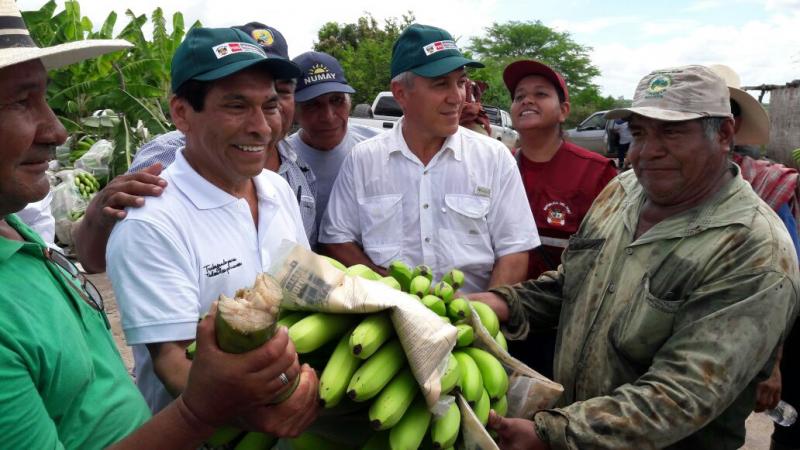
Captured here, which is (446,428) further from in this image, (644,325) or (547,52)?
(547,52)

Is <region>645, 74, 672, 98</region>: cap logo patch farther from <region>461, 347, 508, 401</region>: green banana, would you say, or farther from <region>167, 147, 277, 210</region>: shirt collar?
<region>167, 147, 277, 210</region>: shirt collar

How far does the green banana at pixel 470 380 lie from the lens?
189 cm

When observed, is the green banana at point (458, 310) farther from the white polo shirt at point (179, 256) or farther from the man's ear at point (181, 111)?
the man's ear at point (181, 111)

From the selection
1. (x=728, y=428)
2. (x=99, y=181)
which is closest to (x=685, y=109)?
(x=728, y=428)

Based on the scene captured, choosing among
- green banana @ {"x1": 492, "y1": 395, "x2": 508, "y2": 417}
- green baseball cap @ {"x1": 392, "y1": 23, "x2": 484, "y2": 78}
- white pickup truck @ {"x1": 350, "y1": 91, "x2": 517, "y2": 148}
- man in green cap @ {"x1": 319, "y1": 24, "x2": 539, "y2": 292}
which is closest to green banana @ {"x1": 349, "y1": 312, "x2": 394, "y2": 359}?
green banana @ {"x1": 492, "y1": 395, "x2": 508, "y2": 417}

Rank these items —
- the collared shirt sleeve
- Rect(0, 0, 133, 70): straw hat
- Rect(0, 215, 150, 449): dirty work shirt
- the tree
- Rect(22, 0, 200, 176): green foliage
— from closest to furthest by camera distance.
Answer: Rect(0, 215, 150, 449): dirty work shirt → Rect(0, 0, 133, 70): straw hat → the collared shirt sleeve → Rect(22, 0, 200, 176): green foliage → the tree

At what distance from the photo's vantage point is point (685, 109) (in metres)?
2.45

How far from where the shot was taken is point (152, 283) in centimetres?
206

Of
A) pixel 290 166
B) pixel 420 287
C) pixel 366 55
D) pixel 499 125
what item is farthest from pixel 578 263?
pixel 366 55

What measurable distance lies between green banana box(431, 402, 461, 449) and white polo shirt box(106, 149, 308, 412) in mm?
843

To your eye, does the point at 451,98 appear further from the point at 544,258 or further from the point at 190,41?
the point at 190,41

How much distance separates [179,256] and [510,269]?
1.88 metres

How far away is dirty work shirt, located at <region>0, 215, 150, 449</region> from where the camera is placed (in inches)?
53.9

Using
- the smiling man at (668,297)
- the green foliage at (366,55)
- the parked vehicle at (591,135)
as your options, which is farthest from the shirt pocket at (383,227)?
the green foliage at (366,55)
